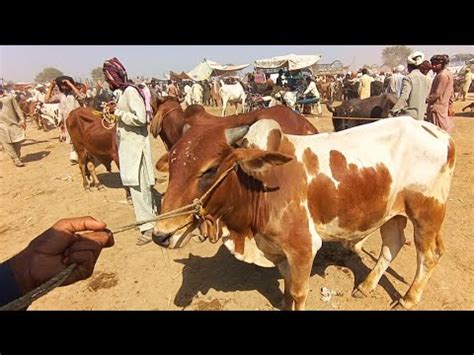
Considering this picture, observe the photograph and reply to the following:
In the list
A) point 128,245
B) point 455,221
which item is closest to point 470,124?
point 455,221

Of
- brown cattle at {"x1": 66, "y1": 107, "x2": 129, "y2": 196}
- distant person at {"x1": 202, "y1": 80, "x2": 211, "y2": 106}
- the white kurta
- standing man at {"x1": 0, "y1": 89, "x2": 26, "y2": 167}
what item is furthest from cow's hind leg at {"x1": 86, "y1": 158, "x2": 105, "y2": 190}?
distant person at {"x1": 202, "y1": 80, "x2": 211, "y2": 106}

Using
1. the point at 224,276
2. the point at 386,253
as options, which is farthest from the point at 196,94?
the point at 386,253

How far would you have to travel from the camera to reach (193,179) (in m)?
2.22

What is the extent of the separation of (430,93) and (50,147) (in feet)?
43.3

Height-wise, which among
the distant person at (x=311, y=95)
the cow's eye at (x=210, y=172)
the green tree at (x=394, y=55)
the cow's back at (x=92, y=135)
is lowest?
the green tree at (x=394, y=55)

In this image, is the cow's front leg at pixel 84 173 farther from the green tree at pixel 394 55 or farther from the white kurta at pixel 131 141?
the green tree at pixel 394 55

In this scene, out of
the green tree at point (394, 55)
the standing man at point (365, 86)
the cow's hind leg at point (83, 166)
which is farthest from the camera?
the green tree at point (394, 55)

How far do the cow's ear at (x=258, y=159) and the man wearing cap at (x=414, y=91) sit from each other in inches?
149

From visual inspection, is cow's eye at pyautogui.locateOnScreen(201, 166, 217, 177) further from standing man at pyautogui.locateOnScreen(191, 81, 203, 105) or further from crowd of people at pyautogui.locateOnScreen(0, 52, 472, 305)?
standing man at pyautogui.locateOnScreen(191, 81, 203, 105)

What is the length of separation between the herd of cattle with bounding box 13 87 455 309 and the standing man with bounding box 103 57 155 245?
5.40 ft

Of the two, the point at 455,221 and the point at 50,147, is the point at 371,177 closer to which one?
the point at 455,221

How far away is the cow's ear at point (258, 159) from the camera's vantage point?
2.17 metres

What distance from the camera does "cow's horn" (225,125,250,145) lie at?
2379 millimetres

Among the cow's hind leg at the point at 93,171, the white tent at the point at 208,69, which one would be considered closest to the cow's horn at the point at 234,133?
the cow's hind leg at the point at 93,171
